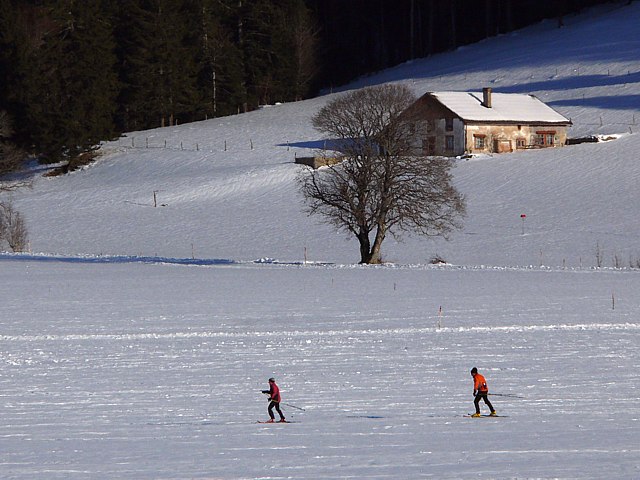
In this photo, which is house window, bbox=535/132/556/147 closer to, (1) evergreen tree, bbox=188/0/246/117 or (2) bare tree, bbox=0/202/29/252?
(1) evergreen tree, bbox=188/0/246/117

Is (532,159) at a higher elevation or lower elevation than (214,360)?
higher

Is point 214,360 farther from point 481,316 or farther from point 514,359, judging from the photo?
point 481,316

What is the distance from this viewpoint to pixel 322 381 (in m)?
18.0

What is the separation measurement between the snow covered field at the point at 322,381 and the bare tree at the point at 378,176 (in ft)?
28.3

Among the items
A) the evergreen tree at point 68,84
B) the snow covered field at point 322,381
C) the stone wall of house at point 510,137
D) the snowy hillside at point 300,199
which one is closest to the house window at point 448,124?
the stone wall of house at point 510,137

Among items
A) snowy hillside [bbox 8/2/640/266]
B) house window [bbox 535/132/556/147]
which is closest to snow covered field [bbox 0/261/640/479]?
snowy hillside [bbox 8/2/640/266]

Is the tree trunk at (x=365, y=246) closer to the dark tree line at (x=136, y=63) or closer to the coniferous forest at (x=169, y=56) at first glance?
the coniferous forest at (x=169, y=56)

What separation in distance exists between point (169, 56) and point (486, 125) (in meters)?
27.3

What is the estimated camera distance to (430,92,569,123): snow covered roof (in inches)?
2827

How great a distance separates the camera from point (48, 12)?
81.2m

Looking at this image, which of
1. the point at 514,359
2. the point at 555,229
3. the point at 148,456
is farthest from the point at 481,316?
the point at 555,229

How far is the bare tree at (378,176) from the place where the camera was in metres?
42.2

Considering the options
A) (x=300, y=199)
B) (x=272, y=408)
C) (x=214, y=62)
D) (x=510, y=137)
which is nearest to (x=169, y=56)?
(x=214, y=62)

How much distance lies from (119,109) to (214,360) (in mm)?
71279
